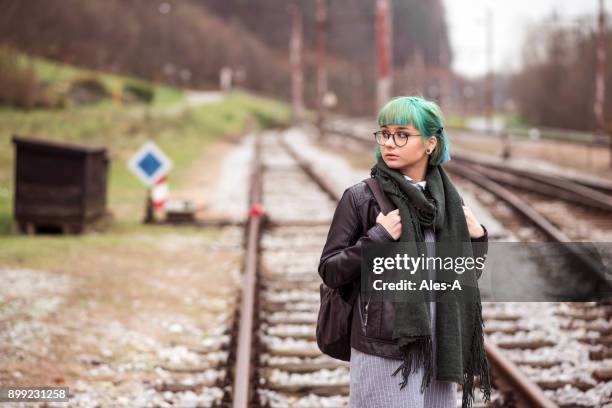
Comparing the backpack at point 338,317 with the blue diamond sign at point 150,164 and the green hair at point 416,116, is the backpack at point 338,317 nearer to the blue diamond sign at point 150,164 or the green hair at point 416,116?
the green hair at point 416,116

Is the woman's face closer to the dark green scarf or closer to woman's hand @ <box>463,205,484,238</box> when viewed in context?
the dark green scarf

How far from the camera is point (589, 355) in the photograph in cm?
574

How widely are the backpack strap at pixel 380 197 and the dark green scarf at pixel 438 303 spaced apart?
2 centimetres

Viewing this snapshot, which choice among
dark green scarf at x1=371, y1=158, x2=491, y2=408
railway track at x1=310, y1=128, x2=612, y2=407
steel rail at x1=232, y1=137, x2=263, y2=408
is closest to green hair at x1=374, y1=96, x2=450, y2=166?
dark green scarf at x1=371, y1=158, x2=491, y2=408

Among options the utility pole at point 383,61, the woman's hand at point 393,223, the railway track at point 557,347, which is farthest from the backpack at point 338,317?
the utility pole at point 383,61

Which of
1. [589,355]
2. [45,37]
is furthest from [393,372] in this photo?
[45,37]

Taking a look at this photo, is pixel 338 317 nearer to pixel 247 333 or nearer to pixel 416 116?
pixel 416 116

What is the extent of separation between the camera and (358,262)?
2.49m

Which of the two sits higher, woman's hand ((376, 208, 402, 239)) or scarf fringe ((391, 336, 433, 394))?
woman's hand ((376, 208, 402, 239))

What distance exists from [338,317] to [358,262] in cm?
27

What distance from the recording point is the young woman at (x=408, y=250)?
2.49 meters

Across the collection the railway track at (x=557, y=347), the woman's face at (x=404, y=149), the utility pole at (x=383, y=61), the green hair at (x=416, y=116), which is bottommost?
the railway track at (x=557, y=347)

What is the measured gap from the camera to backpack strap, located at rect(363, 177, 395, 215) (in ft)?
8.28

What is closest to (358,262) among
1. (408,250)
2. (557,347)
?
(408,250)
